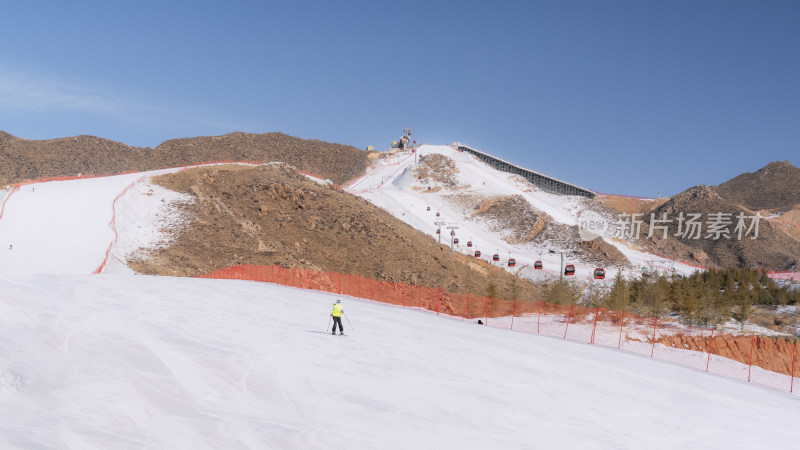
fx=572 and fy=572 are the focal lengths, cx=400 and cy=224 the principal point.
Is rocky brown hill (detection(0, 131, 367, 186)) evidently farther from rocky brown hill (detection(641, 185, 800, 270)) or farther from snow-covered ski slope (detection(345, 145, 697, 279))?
rocky brown hill (detection(641, 185, 800, 270))

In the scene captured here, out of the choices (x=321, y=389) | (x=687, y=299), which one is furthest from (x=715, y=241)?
(x=321, y=389)

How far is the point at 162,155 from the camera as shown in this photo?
15975cm

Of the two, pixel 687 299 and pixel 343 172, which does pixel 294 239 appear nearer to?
pixel 687 299

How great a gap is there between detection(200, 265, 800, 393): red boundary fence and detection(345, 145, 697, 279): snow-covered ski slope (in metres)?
36.4

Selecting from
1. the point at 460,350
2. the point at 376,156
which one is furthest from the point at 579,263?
the point at 376,156

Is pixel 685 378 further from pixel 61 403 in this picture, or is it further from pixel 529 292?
pixel 529 292

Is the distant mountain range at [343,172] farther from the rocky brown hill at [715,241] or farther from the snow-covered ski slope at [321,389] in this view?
the snow-covered ski slope at [321,389]

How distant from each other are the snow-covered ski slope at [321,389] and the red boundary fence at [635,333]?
252 centimetres

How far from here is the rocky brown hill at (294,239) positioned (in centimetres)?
5078

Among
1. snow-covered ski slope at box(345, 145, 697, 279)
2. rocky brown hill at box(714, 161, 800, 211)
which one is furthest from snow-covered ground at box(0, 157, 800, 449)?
rocky brown hill at box(714, 161, 800, 211)

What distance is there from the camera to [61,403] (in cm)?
1240

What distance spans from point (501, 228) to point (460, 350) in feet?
255

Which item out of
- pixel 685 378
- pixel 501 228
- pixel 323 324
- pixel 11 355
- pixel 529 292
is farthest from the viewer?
pixel 501 228

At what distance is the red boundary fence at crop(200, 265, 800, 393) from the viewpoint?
23766 mm
